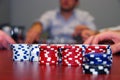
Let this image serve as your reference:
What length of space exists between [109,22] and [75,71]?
3739mm

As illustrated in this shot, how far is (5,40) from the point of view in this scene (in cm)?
128

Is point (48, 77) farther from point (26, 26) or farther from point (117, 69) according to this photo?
point (26, 26)

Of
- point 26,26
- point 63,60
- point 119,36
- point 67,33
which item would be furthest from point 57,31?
point 63,60

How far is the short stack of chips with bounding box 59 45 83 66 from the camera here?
0.80m

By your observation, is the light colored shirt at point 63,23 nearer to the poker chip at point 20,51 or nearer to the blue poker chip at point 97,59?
the poker chip at point 20,51

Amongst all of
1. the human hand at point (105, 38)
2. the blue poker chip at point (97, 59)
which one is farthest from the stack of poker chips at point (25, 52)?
the human hand at point (105, 38)

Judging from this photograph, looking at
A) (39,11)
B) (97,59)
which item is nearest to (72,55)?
(97,59)

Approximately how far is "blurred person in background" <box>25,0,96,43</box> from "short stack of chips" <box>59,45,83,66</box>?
318 centimetres

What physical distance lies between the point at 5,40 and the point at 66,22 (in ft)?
9.48

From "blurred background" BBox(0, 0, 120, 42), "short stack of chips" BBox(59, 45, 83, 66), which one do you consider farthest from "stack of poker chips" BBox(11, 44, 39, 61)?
"blurred background" BBox(0, 0, 120, 42)

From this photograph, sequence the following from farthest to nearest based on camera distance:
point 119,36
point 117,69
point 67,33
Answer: point 67,33, point 119,36, point 117,69

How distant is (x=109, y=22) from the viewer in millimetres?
4363

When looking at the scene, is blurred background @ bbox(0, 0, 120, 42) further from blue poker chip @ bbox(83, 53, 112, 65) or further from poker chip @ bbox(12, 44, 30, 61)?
blue poker chip @ bbox(83, 53, 112, 65)

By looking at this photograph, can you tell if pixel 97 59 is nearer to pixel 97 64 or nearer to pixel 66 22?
pixel 97 64
